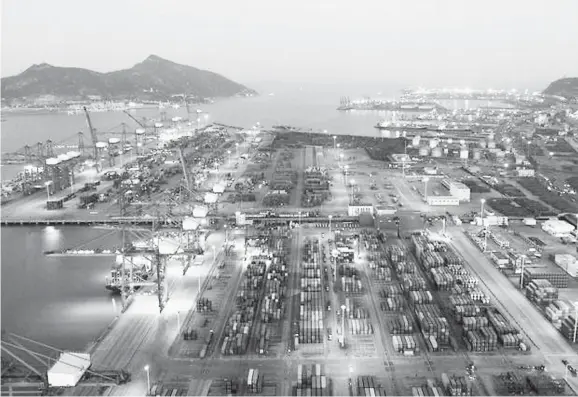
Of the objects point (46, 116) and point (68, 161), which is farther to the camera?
point (46, 116)

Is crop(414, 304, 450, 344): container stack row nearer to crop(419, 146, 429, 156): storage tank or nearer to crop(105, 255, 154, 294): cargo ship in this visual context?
crop(105, 255, 154, 294): cargo ship

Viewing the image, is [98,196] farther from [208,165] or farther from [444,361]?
[444,361]

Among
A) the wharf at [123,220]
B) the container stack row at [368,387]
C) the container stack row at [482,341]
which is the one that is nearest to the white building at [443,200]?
the wharf at [123,220]

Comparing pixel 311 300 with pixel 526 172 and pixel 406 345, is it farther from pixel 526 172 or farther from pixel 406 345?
pixel 526 172

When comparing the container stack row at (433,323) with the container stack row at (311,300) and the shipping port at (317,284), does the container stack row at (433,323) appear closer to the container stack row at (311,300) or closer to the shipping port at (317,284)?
the shipping port at (317,284)

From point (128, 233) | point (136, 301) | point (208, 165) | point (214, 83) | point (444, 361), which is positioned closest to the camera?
point (444, 361)

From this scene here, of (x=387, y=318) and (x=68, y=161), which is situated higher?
(x=68, y=161)

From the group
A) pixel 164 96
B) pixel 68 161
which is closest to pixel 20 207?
pixel 68 161
